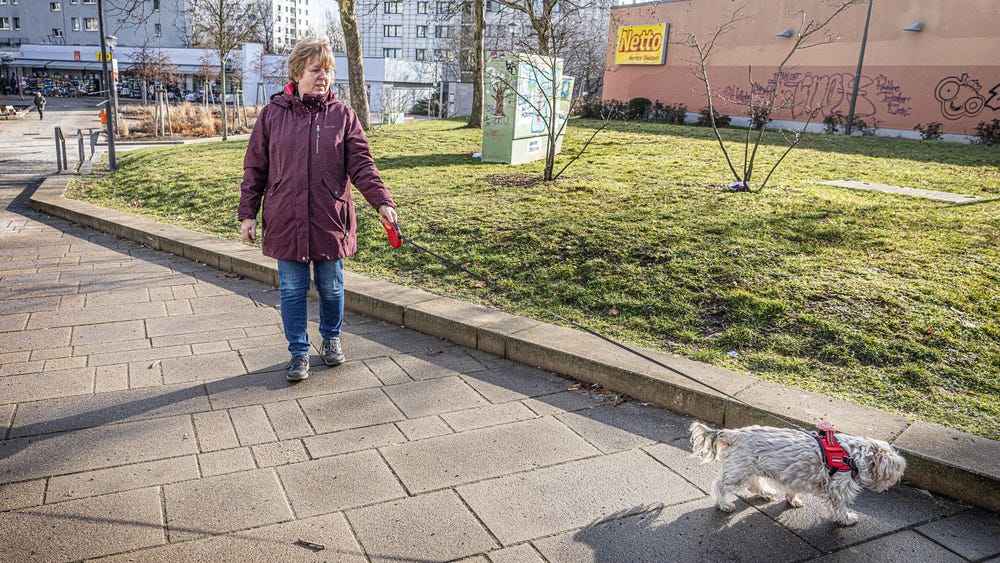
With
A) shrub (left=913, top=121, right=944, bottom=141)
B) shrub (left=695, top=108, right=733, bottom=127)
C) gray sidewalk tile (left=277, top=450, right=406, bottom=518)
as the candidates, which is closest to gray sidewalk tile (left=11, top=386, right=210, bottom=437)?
gray sidewalk tile (left=277, top=450, right=406, bottom=518)

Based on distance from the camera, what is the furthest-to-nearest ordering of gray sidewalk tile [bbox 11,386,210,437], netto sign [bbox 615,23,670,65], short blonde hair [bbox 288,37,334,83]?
1. netto sign [bbox 615,23,670,65]
2. short blonde hair [bbox 288,37,334,83]
3. gray sidewalk tile [bbox 11,386,210,437]

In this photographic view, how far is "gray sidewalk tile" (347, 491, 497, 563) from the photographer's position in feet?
8.41

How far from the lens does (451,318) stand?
16.4 feet

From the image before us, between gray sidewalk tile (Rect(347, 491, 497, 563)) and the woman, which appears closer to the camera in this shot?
gray sidewalk tile (Rect(347, 491, 497, 563))

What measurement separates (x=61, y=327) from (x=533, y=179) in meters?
6.42

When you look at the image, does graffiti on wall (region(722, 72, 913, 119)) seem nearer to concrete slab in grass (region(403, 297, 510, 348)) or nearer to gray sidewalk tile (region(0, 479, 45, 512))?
concrete slab in grass (region(403, 297, 510, 348))

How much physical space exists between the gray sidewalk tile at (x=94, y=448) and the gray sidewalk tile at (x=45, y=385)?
0.58 m

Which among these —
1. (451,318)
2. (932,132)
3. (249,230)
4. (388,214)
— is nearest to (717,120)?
(932,132)

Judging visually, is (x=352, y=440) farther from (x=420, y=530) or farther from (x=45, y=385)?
(x=45, y=385)

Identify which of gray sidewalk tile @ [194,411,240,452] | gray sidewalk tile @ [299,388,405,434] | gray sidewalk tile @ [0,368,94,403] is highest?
gray sidewalk tile @ [299,388,405,434]

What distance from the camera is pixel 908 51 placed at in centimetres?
2323

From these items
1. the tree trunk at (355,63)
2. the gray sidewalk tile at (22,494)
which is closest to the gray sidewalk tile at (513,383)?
the gray sidewalk tile at (22,494)

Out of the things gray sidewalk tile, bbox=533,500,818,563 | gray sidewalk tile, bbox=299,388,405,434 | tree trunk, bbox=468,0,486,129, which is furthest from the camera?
tree trunk, bbox=468,0,486,129

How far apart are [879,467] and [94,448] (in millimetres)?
3450
